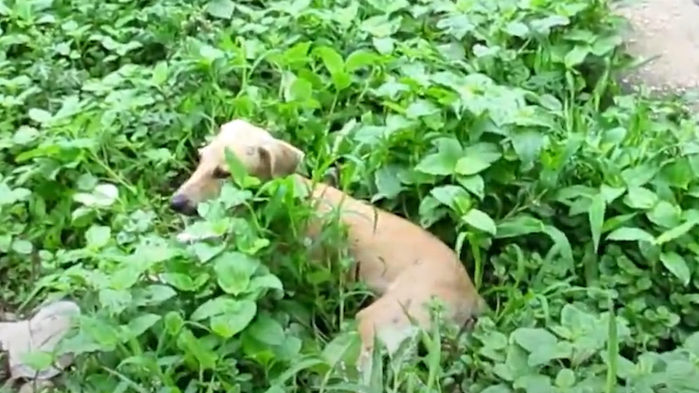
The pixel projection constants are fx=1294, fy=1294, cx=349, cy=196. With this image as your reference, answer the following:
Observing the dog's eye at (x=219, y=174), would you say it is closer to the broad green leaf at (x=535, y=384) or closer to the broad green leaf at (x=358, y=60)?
the broad green leaf at (x=358, y=60)

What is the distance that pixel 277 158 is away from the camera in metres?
3.16

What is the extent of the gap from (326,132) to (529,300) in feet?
2.75

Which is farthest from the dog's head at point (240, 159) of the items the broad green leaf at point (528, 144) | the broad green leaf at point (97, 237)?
the broad green leaf at point (528, 144)

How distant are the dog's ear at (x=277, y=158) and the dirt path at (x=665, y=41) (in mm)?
1264

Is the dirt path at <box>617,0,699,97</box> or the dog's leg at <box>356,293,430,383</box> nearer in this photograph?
the dog's leg at <box>356,293,430,383</box>

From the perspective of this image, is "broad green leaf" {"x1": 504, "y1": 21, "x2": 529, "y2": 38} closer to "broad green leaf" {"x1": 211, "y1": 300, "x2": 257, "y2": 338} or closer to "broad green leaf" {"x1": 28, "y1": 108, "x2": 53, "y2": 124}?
"broad green leaf" {"x1": 28, "y1": 108, "x2": 53, "y2": 124}

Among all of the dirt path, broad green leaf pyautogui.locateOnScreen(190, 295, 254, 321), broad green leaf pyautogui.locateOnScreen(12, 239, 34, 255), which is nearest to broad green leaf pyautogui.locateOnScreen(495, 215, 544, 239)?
broad green leaf pyautogui.locateOnScreen(190, 295, 254, 321)

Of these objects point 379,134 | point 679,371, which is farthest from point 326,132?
point 679,371

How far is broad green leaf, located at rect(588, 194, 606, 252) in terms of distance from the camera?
3029 millimetres

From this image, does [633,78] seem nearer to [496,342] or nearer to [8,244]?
[496,342]

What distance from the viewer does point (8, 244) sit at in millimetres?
3279

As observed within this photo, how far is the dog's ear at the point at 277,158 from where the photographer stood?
3148mm

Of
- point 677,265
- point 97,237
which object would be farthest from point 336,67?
point 677,265

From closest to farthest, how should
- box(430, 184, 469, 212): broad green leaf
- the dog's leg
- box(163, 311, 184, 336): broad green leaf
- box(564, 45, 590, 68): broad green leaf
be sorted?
box(163, 311, 184, 336): broad green leaf < the dog's leg < box(430, 184, 469, 212): broad green leaf < box(564, 45, 590, 68): broad green leaf
